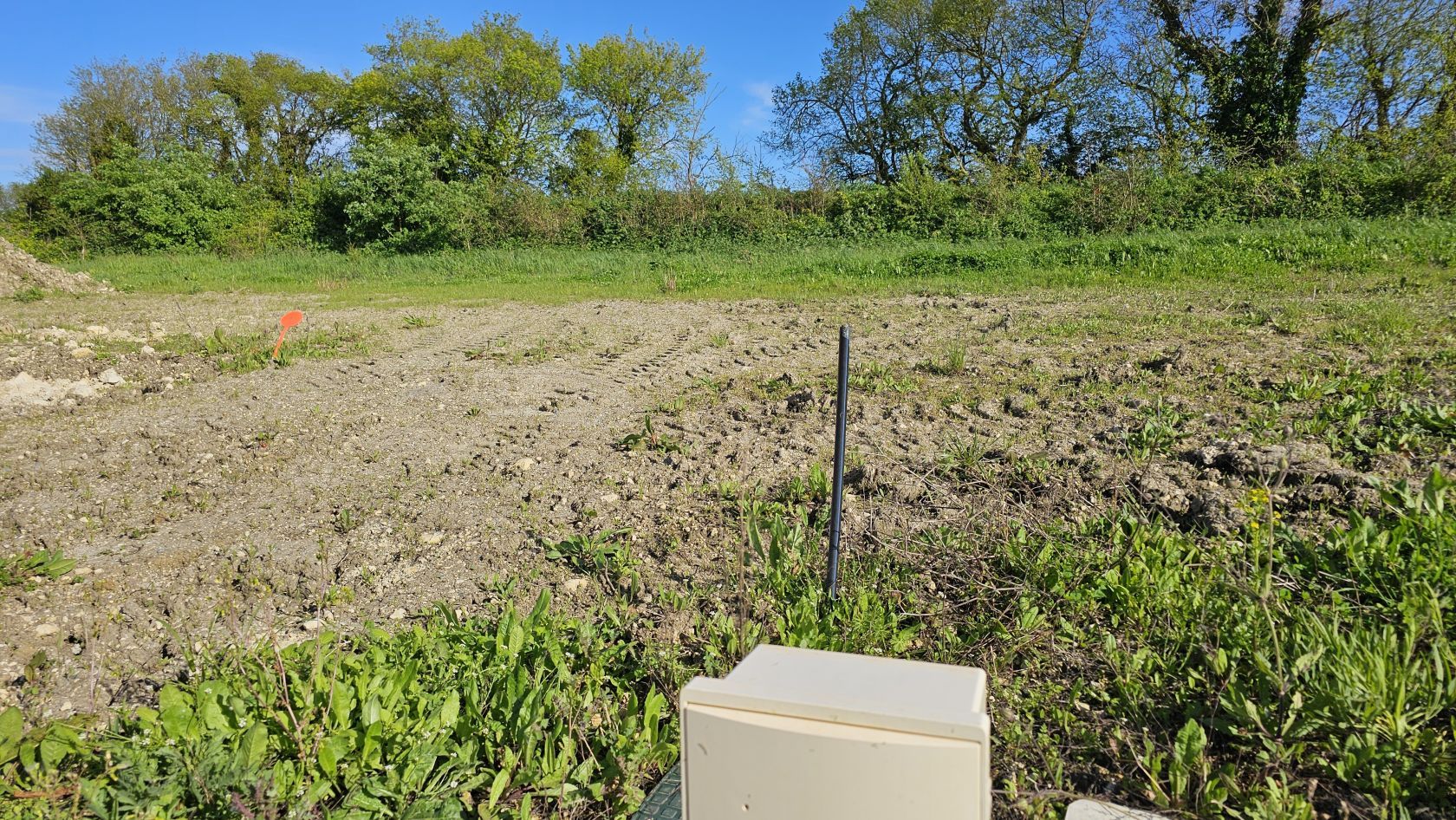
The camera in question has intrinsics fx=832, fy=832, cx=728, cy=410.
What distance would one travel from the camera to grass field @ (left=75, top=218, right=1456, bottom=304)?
8.02 m

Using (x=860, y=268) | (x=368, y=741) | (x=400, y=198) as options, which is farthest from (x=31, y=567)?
(x=400, y=198)

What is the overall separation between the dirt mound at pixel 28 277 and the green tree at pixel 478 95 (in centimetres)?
1346

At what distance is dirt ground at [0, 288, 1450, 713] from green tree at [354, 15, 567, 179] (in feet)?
64.5

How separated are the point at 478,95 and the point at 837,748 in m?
28.7

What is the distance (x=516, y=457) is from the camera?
424 centimetres

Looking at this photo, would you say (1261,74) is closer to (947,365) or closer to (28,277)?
(947,365)

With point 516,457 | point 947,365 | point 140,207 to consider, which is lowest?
point 516,457

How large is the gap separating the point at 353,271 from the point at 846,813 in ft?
51.6

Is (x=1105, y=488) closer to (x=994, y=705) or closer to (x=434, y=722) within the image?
(x=994, y=705)

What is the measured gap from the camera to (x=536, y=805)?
1.92 metres

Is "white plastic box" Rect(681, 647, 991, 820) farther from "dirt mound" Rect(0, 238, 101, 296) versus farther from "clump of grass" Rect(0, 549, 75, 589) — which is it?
"dirt mound" Rect(0, 238, 101, 296)

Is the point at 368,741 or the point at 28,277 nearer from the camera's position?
the point at 368,741

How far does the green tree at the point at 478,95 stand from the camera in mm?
25438

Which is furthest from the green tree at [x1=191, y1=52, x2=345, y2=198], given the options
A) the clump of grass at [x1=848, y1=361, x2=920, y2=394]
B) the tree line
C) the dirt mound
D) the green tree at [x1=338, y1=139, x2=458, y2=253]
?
the clump of grass at [x1=848, y1=361, x2=920, y2=394]
